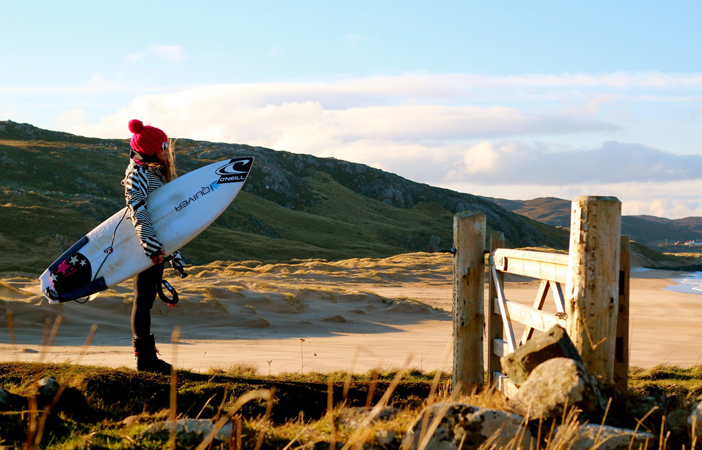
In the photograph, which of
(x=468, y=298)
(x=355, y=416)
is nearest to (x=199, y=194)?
(x=468, y=298)

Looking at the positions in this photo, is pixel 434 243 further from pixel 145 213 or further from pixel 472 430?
pixel 472 430

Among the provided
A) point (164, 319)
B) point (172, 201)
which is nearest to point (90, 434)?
point (172, 201)

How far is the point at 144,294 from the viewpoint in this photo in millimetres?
5852

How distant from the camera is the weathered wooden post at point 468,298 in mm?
5660

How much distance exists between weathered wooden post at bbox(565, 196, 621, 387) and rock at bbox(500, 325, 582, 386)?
0.54 ft

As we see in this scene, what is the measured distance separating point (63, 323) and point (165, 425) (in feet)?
A: 28.9

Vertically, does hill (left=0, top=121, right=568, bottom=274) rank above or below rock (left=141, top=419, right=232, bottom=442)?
above

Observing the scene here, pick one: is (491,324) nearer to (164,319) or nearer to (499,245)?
(499,245)

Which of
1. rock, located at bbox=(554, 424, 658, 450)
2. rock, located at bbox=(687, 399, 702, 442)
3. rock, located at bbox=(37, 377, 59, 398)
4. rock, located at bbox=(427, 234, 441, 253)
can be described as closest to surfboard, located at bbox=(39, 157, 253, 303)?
rock, located at bbox=(37, 377, 59, 398)

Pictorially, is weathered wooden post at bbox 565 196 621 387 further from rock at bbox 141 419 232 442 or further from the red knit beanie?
the red knit beanie

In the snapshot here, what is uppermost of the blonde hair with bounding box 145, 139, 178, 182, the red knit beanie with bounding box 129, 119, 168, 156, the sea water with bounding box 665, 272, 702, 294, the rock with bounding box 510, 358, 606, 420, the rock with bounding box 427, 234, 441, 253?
the red knit beanie with bounding box 129, 119, 168, 156

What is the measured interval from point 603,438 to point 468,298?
2.56 metres

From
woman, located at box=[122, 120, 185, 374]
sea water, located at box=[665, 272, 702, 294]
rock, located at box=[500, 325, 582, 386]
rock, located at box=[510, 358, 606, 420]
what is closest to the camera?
rock, located at box=[510, 358, 606, 420]

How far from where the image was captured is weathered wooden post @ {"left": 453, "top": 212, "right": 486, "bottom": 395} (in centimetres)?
566
